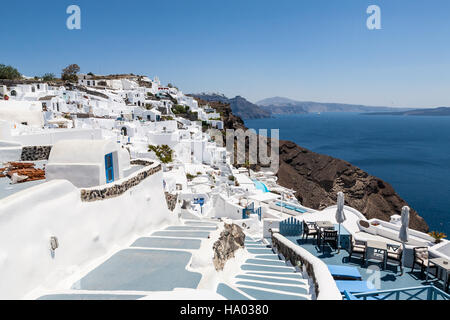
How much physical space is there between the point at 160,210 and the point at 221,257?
448 centimetres

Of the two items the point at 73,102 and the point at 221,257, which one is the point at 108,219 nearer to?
the point at 221,257

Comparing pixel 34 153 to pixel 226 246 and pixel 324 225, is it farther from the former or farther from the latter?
pixel 324 225

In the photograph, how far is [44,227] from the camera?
506 cm

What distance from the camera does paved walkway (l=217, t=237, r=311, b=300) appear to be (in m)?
5.22

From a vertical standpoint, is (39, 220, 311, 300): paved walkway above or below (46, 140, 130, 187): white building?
below

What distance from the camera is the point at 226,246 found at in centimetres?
758

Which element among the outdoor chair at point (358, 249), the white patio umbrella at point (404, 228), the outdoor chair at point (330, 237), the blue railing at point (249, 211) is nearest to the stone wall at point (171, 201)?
the outdoor chair at point (330, 237)

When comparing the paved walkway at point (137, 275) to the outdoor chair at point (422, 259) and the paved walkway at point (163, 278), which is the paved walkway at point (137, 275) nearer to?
the paved walkway at point (163, 278)

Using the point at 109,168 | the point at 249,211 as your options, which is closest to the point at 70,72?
the point at 249,211

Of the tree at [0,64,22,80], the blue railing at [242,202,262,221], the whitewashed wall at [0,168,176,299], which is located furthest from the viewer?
the tree at [0,64,22,80]

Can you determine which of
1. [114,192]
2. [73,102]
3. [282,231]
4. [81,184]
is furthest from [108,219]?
[73,102]

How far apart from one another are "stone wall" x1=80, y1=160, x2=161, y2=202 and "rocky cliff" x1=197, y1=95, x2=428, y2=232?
108ft

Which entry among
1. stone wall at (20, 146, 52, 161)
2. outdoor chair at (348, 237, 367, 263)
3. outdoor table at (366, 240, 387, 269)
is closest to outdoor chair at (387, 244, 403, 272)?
outdoor table at (366, 240, 387, 269)

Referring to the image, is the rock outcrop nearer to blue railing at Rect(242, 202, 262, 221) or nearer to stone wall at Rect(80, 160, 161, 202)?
stone wall at Rect(80, 160, 161, 202)
